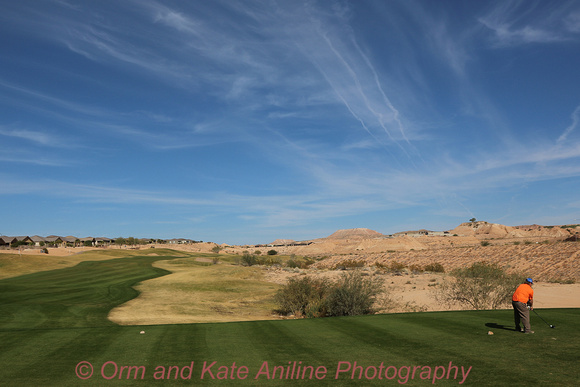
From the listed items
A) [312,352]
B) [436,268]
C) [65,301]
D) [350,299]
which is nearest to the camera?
[312,352]

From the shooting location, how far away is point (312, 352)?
410 inches

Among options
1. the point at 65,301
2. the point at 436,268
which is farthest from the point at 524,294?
the point at 436,268

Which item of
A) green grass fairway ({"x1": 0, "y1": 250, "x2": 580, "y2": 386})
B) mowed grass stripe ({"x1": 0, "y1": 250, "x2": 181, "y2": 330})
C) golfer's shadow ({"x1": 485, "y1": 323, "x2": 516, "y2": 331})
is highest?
golfer's shadow ({"x1": 485, "y1": 323, "x2": 516, "y2": 331})

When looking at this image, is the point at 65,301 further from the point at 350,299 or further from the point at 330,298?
the point at 350,299

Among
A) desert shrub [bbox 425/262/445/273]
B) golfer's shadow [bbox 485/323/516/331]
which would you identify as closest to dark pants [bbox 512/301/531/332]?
golfer's shadow [bbox 485/323/516/331]

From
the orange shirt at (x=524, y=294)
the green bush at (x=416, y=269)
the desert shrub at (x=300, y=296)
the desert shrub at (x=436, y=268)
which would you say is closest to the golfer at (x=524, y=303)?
the orange shirt at (x=524, y=294)

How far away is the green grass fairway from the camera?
8.16 metres

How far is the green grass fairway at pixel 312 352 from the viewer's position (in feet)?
26.8

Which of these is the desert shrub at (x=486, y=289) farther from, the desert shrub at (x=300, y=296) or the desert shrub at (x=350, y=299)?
the desert shrub at (x=300, y=296)

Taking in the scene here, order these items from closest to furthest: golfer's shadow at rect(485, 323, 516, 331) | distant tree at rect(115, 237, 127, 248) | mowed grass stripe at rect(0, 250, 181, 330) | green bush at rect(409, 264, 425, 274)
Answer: golfer's shadow at rect(485, 323, 516, 331), mowed grass stripe at rect(0, 250, 181, 330), green bush at rect(409, 264, 425, 274), distant tree at rect(115, 237, 127, 248)

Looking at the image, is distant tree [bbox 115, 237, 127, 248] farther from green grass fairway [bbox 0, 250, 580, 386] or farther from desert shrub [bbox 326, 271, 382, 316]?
green grass fairway [bbox 0, 250, 580, 386]

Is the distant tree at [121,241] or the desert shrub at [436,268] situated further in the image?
the distant tree at [121,241]

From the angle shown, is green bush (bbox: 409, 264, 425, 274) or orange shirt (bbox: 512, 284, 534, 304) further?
green bush (bbox: 409, 264, 425, 274)

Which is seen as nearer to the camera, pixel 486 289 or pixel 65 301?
pixel 486 289
